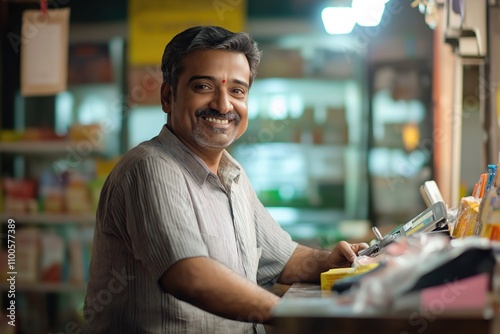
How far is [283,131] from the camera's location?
18.5 feet

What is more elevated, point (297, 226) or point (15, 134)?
point (15, 134)

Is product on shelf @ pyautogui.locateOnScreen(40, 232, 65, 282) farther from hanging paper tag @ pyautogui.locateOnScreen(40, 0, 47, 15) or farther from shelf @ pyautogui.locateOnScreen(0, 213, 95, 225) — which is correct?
hanging paper tag @ pyautogui.locateOnScreen(40, 0, 47, 15)

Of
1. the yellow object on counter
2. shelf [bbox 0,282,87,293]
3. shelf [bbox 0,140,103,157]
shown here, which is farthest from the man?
shelf [bbox 0,282,87,293]

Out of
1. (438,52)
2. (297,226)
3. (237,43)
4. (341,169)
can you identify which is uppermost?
(438,52)

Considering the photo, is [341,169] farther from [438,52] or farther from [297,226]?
[438,52]

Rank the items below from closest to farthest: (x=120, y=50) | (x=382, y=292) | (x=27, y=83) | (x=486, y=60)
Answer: (x=382, y=292) → (x=486, y=60) → (x=27, y=83) → (x=120, y=50)

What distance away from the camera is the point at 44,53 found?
456cm

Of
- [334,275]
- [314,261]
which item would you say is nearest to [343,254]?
[314,261]

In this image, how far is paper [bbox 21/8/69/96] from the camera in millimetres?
4527

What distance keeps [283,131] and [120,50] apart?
4.61 feet

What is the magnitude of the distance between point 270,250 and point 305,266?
0.19 meters

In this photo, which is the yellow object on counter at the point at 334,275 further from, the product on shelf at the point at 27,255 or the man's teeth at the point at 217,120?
the product on shelf at the point at 27,255

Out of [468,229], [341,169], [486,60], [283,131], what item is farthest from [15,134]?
[468,229]

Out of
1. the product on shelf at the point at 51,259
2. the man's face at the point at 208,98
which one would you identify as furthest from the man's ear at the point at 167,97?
the product on shelf at the point at 51,259
